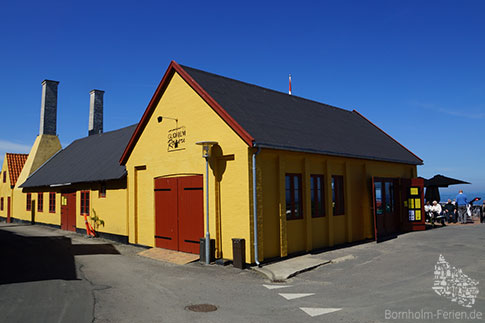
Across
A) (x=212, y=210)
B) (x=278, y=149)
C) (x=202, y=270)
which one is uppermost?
(x=278, y=149)

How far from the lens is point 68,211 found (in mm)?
21234

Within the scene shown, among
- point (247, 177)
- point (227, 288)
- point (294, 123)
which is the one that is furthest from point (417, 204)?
point (227, 288)

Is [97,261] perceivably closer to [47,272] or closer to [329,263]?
[47,272]

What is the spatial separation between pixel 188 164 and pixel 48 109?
21.1 m

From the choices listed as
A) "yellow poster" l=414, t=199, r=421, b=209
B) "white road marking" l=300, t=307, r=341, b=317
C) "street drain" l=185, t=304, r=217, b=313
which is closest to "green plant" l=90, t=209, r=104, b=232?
"street drain" l=185, t=304, r=217, b=313

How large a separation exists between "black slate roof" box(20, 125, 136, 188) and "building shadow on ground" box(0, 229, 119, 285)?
10.2 ft

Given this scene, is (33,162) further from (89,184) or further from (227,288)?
(227,288)

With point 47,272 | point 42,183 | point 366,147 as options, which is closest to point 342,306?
point 47,272

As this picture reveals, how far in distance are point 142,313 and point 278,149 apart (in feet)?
19.7

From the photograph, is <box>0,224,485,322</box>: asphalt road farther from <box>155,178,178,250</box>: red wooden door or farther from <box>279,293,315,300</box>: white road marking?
<box>155,178,178,250</box>: red wooden door

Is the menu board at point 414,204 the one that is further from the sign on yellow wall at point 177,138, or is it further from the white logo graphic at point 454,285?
the sign on yellow wall at point 177,138

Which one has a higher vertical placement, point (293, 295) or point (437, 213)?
point (437, 213)

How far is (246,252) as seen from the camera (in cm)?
1047

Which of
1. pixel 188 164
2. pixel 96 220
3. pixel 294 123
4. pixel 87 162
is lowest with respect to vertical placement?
pixel 96 220
